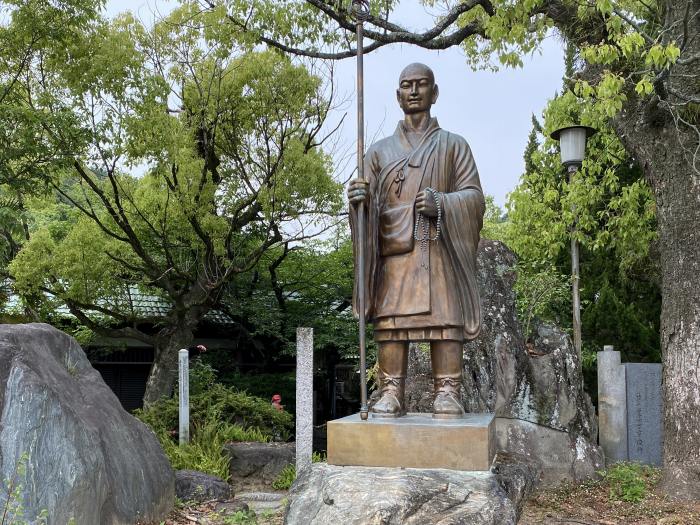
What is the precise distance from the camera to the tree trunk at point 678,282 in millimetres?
7180

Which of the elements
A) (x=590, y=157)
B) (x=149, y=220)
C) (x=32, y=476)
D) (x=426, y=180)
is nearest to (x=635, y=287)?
(x=590, y=157)

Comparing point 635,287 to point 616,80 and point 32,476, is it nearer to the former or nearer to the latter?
point 616,80

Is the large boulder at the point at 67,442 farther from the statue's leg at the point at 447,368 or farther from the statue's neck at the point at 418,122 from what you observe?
the statue's neck at the point at 418,122

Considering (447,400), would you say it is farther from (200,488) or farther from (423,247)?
(200,488)

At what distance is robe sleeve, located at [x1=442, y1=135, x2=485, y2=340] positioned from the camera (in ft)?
14.4

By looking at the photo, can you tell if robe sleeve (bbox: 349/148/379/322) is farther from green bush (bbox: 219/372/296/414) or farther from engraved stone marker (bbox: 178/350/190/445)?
green bush (bbox: 219/372/296/414)

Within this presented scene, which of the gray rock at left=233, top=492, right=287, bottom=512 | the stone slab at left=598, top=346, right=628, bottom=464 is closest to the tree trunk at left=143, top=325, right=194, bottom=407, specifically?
the gray rock at left=233, top=492, right=287, bottom=512

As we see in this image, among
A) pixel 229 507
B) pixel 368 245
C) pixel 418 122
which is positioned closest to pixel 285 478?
pixel 229 507

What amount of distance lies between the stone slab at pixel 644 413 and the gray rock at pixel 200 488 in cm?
569

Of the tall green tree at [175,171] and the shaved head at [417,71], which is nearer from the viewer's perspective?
the shaved head at [417,71]

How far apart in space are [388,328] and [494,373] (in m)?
4.18

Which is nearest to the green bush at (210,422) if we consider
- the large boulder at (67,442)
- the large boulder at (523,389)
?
the large boulder at (67,442)

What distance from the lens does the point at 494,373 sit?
8.31 m

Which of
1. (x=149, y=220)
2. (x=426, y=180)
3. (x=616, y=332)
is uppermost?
(x=149, y=220)
